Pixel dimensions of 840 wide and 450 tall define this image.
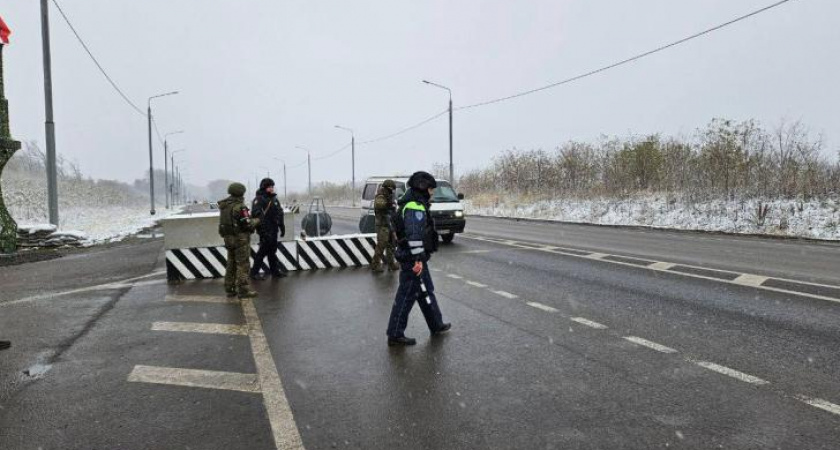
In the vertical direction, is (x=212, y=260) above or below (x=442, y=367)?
above

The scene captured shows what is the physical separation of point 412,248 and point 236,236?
416 centimetres

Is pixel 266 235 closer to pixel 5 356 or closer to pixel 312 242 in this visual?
pixel 312 242

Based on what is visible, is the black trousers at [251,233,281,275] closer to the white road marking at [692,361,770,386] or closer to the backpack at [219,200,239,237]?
the backpack at [219,200,239,237]

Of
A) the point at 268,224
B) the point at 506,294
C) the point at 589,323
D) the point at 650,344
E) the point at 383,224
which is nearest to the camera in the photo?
the point at 650,344

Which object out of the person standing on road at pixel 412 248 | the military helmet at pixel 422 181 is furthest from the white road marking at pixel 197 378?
the military helmet at pixel 422 181

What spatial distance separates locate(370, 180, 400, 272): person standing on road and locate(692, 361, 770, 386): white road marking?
692 centimetres

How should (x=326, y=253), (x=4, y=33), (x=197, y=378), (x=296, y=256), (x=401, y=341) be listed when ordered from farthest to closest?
(x=4, y=33) → (x=326, y=253) → (x=296, y=256) → (x=401, y=341) → (x=197, y=378)

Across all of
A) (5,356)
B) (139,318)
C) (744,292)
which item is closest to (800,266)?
(744,292)

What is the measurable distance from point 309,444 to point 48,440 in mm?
1730

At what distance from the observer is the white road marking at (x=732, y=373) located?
440 cm

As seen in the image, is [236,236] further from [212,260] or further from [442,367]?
[442,367]

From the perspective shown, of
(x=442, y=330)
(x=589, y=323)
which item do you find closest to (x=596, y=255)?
(x=589, y=323)

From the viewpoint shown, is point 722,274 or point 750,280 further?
point 722,274

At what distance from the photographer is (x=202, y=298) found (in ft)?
27.6
